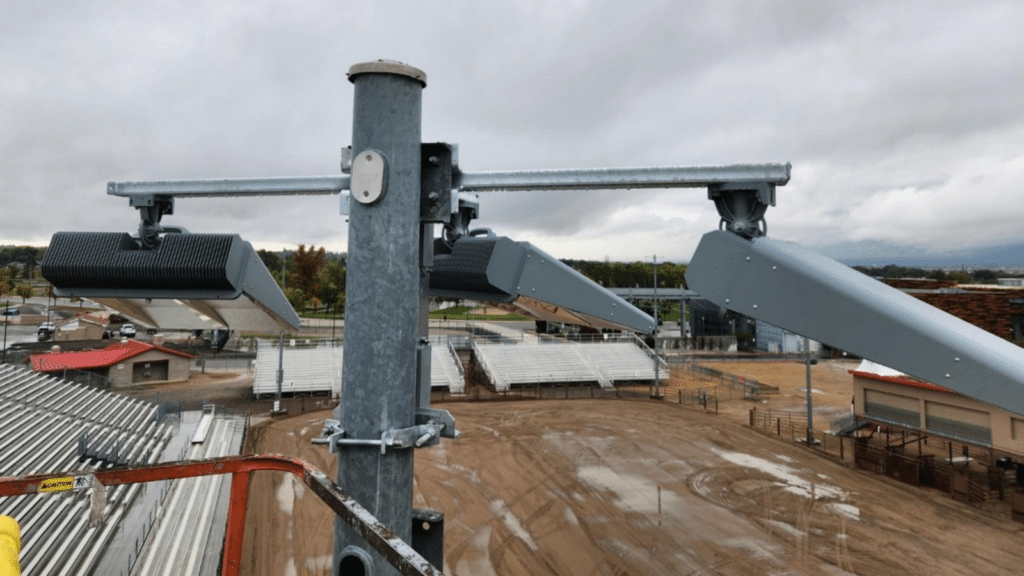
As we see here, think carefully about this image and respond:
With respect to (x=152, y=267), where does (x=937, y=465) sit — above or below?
below

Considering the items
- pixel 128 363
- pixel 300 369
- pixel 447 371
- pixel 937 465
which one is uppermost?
pixel 128 363

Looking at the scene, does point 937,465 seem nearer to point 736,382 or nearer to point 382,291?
point 736,382

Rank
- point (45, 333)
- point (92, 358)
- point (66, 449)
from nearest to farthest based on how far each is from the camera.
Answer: point (66, 449)
point (92, 358)
point (45, 333)

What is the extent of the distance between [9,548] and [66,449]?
15638 mm

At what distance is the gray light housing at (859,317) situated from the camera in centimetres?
298

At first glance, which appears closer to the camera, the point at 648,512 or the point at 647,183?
the point at 647,183

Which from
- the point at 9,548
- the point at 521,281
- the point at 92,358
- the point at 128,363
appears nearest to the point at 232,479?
the point at 9,548

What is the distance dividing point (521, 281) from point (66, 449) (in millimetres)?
17777

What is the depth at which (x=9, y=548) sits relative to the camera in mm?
3273

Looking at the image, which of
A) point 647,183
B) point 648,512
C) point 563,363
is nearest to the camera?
point 647,183

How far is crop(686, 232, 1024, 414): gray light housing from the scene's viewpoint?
2982mm

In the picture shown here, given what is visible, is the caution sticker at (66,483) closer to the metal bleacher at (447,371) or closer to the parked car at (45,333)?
the metal bleacher at (447,371)

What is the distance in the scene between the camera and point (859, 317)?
10.4 ft

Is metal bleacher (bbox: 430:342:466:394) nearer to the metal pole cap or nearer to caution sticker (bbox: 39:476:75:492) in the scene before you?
caution sticker (bbox: 39:476:75:492)
